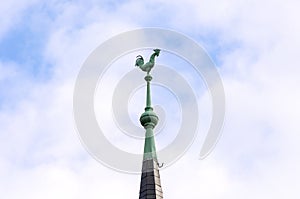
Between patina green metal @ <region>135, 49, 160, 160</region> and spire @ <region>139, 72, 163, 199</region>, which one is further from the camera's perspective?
patina green metal @ <region>135, 49, 160, 160</region>

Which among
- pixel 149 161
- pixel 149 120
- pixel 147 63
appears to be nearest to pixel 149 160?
pixel 149 161

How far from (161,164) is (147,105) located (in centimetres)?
501

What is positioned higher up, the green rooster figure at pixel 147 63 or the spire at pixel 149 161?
the green rooster figure at pixel 147 63

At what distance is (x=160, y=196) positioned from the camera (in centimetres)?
4184

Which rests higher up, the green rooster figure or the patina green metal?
the green rooster figure

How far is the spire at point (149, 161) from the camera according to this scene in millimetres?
41969

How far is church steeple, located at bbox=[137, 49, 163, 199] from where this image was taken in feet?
138

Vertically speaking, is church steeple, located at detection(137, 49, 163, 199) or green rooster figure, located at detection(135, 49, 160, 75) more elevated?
green rooster figure, located at detection(135, 49, 160, 75)

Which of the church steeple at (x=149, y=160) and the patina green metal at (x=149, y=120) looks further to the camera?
the patina green metal at (x=149, y=120)

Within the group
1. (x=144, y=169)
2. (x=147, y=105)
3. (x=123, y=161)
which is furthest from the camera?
(x=147, y=105)

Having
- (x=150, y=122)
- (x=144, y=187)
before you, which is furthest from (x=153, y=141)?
(x=144, y=187)

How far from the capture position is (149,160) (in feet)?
145

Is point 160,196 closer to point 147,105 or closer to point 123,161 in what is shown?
point 123,161

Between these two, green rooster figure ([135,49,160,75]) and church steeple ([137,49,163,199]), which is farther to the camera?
green rooster figure ([135,49,160,75])
